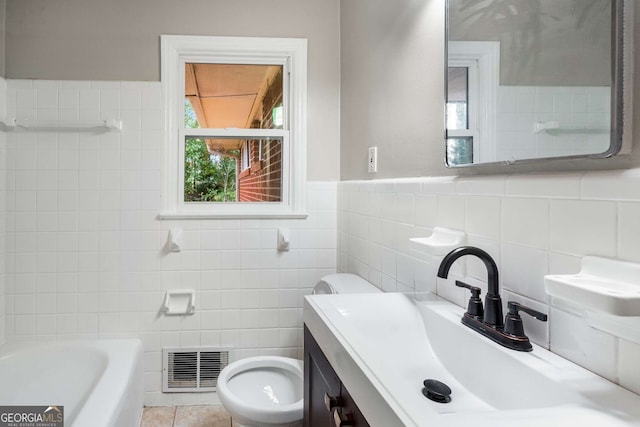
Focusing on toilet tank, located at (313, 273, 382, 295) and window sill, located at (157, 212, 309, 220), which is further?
window sill, located at (157, 212, 309, 220)

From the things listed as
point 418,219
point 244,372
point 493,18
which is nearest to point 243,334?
point 244,372

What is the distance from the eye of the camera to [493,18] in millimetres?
968

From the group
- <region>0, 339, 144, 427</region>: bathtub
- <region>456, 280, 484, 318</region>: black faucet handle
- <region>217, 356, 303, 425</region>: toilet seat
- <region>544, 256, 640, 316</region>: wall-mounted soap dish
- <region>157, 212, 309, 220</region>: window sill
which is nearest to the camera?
<region>544, 256, 640, 316</region>: wall-mounted soap dish

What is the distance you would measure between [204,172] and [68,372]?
50.3 inches

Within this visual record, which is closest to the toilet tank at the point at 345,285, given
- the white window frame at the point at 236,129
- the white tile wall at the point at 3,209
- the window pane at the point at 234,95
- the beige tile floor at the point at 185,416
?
the white window frame at the point at 236,129

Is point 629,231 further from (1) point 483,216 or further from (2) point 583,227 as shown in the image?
(1) point 483,216

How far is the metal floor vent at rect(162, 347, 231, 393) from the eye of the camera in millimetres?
2217

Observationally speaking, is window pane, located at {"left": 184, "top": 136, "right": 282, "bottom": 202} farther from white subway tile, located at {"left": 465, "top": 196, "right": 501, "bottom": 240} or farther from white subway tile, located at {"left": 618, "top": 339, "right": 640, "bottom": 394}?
white subway tile, located at {"left": 618, "top": 339, "right": 640, "bottom": 394}

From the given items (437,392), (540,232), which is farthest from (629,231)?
(437,392)

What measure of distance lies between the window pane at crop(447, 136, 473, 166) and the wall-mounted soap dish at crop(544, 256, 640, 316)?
1.46ft

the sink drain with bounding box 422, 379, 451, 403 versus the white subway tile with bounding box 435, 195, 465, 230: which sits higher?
the white subway tile with bounding box 435, 195, 465, 230

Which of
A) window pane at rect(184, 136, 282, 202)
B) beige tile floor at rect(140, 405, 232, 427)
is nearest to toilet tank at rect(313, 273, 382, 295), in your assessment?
window pane at rect(184, 136, 282, 202)

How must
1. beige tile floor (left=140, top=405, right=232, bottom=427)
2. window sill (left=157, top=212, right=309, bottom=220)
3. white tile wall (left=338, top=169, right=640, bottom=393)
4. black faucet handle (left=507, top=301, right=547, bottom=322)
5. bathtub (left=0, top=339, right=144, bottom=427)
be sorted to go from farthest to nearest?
window sill (left=157, top=212, right=309, bottom=220) < beige tile floor (left=140, top=405, right=232, bottom=427) < bathtub (left=0, top=339, right=144, bottom=427) < black faucet handle (left=507, top=301, right=547, bottom=322) < white tile wall (left=338, top=169, right=640, bottom=393)

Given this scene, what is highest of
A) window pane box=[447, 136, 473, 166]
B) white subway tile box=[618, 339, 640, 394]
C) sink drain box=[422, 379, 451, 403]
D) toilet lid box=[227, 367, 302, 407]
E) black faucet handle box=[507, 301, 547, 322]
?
window pane box=[447, 136, 473, 166]
